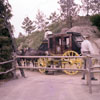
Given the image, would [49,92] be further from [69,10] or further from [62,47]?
[69,10]

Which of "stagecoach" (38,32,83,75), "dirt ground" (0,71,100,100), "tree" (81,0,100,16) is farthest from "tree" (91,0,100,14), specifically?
"dirt ground" (0,71,100,100)

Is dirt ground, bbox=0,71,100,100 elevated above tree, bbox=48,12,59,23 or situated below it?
below

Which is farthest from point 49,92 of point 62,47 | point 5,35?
point 62,47

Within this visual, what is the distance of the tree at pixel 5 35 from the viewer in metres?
5.54

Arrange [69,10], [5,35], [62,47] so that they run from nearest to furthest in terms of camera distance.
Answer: [5,35], [62,47], [69,10]

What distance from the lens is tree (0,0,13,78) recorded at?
554 cm

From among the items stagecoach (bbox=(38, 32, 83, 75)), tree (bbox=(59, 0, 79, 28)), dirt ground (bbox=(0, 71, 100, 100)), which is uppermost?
tree (bbox=(59, 0, 79, 28))

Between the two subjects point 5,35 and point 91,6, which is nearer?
point 5,35

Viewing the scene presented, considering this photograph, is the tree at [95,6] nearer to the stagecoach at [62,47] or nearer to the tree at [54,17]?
the tree at [54,17]

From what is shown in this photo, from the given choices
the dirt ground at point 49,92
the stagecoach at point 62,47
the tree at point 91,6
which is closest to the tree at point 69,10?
the tree at point 91,6

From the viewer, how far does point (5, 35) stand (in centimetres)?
596

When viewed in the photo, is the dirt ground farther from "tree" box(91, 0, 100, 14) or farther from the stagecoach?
"tree" box(91, 0, 100, 14)

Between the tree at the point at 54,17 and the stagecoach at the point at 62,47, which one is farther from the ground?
the tree at the point at 54,17

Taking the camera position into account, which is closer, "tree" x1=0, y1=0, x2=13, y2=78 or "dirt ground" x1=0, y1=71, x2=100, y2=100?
"dirt ground" x1=0, y1=71, x2=100, y2=100
